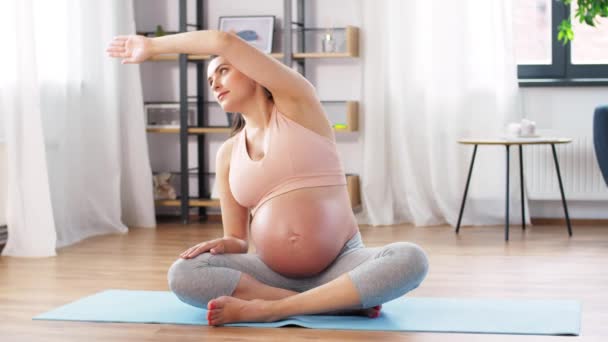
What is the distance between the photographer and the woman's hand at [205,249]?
2.57 metres

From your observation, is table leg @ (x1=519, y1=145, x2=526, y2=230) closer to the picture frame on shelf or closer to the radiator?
the radiator

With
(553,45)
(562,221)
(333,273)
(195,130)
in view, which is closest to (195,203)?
(195,130)

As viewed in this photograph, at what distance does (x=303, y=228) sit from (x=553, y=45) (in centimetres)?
316

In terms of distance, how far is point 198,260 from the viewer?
257 cm

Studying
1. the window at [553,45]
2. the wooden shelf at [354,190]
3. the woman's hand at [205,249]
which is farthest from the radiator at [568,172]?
the woman's hand at [205,249]

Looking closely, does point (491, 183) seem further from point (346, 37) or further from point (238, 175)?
point (238, 175)

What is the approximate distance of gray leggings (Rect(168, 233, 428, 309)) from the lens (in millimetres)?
2439

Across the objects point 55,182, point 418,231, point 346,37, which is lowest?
point 418,231

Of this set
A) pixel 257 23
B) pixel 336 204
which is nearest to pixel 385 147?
pixel 257 23

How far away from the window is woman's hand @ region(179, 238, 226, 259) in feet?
9.77

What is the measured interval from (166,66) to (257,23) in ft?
2.08

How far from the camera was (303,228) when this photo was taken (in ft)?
8.21

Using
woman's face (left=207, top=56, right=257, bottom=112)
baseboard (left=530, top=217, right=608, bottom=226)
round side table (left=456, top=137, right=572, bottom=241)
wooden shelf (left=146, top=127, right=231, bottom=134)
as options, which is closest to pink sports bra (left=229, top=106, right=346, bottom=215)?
woman's face (left=207, top=56, right=257, bottom=112)

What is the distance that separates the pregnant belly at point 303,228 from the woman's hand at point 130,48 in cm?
55
